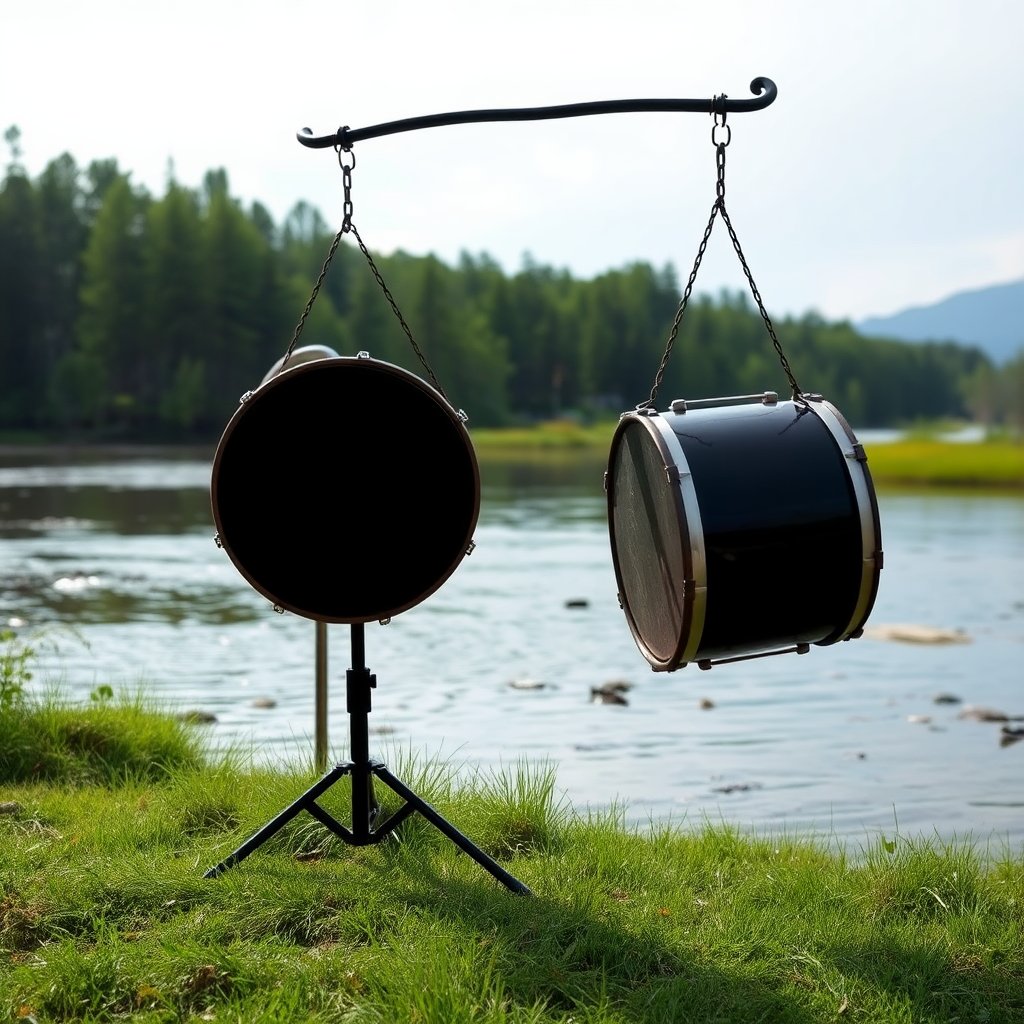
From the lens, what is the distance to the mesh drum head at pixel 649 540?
4.39 m

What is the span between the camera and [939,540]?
2709 cm

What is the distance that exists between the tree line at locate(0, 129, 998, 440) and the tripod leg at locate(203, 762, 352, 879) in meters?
68.7

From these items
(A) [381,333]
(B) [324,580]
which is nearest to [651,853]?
(B) [324,580]

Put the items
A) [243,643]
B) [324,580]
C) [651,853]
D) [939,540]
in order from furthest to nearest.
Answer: [939,540]
[243,643]
[651,853]
[324,580]

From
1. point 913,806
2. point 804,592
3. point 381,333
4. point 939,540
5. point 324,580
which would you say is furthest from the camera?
point 381,333

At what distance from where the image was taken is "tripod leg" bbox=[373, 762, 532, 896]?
A: 178 inches

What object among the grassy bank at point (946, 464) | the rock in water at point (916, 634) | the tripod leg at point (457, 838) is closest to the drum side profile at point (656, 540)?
the tripod leg at point (457, 838)

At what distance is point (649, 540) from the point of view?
473 centimetres

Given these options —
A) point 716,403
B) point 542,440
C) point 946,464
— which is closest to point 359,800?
point 716,403

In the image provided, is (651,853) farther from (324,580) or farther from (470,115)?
(470,115)

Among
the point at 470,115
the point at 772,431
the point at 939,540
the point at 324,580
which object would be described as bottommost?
the point at 939,540

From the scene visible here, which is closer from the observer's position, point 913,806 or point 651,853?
point 651,853

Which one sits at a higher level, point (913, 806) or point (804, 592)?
point (804, 592)

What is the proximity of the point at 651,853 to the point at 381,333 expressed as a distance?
93.0 meters
